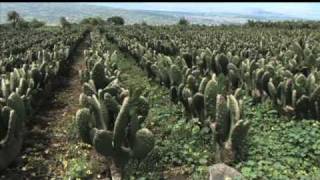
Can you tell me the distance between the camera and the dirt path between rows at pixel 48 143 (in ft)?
19.4

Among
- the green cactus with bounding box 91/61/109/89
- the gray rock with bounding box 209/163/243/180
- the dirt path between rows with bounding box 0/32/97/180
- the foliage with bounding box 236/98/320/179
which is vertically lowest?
the dirt path between rows with bounding box 0/32/97/180

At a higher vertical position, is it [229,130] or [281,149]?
[229,130]

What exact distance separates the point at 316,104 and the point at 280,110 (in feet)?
2.31

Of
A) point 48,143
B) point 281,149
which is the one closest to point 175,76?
point 48,143

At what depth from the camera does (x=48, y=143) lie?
707cm

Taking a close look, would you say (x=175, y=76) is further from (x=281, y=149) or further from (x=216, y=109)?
(x=281, y=149)

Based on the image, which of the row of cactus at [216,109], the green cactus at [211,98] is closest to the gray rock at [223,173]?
the row of cactus at [216,109]

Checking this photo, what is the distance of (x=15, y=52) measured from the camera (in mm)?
18922

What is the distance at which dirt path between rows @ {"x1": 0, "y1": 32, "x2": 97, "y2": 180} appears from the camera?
5.90 metres

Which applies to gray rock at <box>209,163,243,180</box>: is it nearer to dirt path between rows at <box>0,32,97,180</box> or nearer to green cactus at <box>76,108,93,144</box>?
green cactus at <box>76,108,93,144</box>

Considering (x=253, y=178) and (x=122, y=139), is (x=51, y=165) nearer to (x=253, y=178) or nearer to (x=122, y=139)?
(x=122, y=139)

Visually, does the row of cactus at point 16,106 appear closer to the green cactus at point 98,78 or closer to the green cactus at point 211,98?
the green cactus at point 98,78

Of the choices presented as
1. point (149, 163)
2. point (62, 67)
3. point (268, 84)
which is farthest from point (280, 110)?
point (62, 67)

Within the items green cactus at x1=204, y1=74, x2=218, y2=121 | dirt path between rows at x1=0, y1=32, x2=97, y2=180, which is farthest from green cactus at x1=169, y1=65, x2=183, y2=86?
green cactus at x1=204, y1=74, x2=218, y2=121
